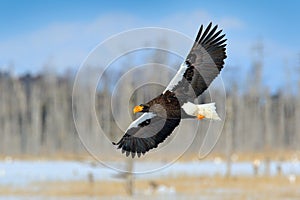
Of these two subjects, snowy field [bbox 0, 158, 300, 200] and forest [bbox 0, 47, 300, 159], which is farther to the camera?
forest [bbox 0, 47, 300, 159]

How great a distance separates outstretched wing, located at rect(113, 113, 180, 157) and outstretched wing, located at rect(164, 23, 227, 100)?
68 centimetres

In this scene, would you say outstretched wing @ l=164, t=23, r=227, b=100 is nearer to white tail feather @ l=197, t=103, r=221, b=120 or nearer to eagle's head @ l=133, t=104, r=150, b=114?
white tail feather @ l=197, t=103, r=221, b=120

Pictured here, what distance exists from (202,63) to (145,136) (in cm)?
138

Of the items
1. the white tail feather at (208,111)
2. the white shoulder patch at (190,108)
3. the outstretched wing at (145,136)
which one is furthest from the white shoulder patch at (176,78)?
the outstretched wing at (145,136)

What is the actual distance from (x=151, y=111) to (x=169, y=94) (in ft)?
1.20

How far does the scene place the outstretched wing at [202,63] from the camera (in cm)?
759

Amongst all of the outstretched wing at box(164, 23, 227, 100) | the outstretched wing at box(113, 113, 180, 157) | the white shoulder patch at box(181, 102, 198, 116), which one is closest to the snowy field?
the outstretched wing at box(113, 113, 180, 157)

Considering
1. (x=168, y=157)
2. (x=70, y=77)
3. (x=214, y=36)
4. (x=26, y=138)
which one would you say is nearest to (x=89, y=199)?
(x=168, y=157)

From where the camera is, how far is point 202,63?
780 cm

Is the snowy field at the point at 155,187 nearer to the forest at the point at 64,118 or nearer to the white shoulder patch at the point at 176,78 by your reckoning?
the white shoulder patch at the point at 176,78

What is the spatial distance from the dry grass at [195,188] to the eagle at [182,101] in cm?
1411

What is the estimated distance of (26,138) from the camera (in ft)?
209

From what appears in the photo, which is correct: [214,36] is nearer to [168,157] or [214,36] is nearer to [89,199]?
[168,157]

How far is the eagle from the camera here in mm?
7207
